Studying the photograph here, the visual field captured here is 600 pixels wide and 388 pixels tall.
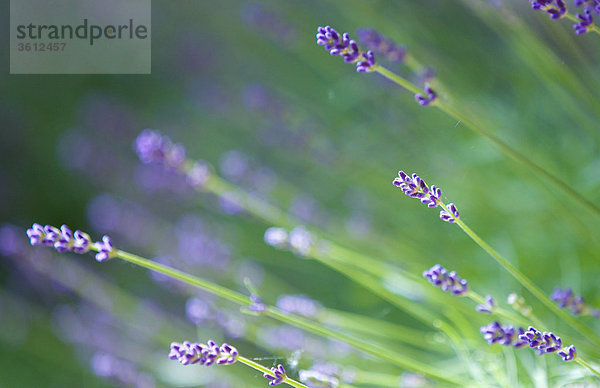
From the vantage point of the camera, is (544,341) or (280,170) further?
(280,170)

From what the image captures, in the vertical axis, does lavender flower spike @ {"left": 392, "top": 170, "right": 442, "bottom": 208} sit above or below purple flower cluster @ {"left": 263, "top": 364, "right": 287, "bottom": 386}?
above

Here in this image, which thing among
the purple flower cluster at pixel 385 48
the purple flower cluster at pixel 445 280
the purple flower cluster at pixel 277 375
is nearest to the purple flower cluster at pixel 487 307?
the purple flower cluster at pixel 445 280

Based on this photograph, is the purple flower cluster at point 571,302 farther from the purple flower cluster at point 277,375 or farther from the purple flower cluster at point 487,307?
the purple flower cluster at point 277,375

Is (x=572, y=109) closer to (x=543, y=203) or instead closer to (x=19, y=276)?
(x=543, y=203)

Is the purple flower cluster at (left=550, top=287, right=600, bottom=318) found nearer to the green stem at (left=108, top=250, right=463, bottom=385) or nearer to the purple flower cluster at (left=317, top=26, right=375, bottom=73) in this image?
the green stem at (left=108, top=250, right=463, bottom=385)

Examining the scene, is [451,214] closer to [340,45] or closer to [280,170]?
[340,45]

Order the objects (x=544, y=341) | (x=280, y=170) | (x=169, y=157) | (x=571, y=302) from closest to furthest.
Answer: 1. (x=544, y=341)
2. (x=571, y=302)
3. (x=169, y=157)
4. (x=280, y=170)

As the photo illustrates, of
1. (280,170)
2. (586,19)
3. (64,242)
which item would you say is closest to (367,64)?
(586,19)

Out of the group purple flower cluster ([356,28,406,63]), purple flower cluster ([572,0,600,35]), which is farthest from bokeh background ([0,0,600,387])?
purple flower cluster ([572,0,600,35])

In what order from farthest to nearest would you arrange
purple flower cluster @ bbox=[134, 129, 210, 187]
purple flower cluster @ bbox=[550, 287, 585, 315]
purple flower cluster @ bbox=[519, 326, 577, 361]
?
purple flower cluster @ bbox=[134, 129, 210, 187], purple flower cluster @ bbox=[550, 287, 585, 315], purple flower cluster @ bbox=[519, 326, 577, 361]
